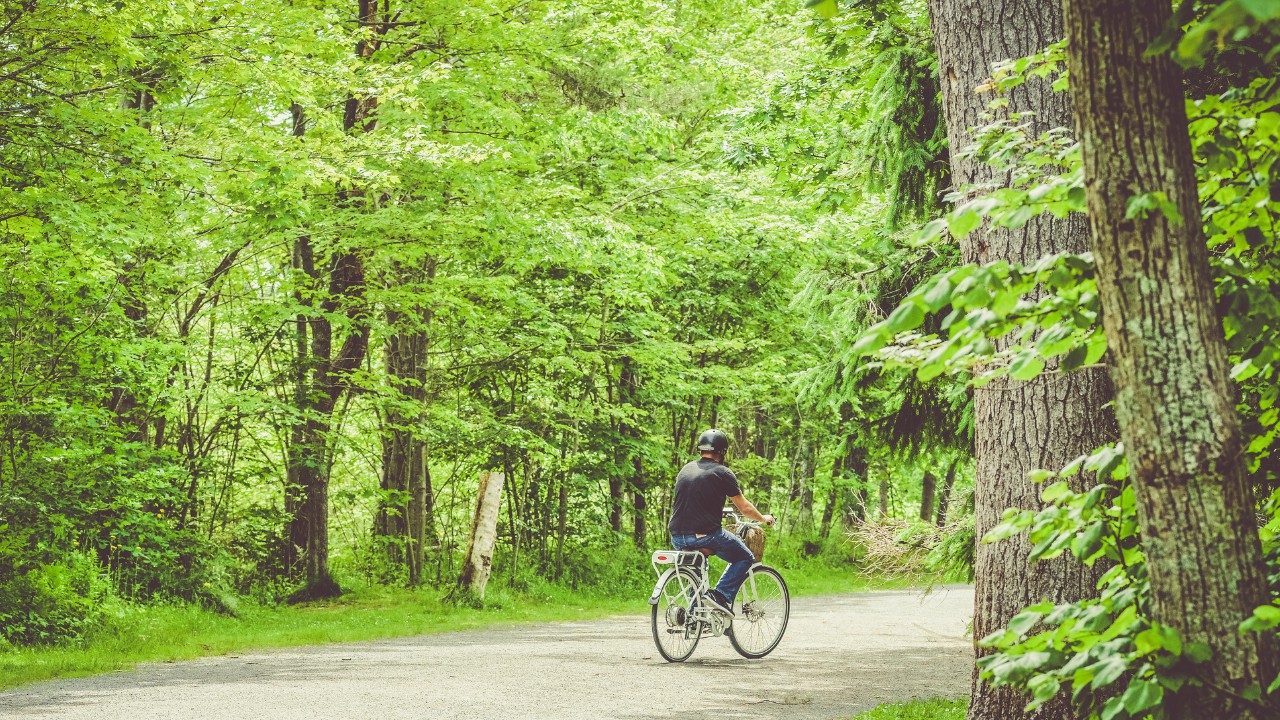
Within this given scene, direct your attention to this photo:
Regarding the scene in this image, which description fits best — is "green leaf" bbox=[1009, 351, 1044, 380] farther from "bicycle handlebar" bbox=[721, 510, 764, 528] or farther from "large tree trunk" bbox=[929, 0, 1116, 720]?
"bicycle handlebar" bbox=[721, 510, 764, 528]

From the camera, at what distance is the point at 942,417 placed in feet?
28.3

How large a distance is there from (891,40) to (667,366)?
10913mm

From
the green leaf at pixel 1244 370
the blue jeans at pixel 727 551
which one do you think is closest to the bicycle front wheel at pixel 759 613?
the blue jeans at pixel 727 551

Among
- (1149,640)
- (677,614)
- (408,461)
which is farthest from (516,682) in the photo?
(408,461)

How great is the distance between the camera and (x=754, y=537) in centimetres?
1052

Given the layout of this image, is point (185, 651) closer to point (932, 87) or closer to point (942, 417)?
point (942, 417)

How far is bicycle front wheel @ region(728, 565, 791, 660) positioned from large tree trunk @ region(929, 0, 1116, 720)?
426cm

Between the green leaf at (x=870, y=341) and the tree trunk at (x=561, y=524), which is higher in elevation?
the green leaf at (x=870, y=341)

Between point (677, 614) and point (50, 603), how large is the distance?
6.01 meters

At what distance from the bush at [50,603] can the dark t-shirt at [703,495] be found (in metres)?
5.92

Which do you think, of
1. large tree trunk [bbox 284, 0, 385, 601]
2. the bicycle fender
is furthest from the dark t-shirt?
large tree trunk [bbox 284, 0, 385, 601]

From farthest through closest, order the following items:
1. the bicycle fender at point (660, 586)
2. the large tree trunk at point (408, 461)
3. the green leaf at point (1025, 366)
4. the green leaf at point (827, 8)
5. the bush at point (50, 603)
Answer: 1. the large tree trunk at point (408, 461)
2. the bush at point (50, 603)
3. the bicycle fender at point (660, 586)
4. the green leaf at point (1025, 366)
5. the green leaf at point (827, 8)

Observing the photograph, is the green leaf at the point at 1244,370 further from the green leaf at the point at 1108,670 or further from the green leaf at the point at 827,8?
the green leaf at the point at 827,8

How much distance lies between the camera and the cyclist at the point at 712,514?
29.0 feet
